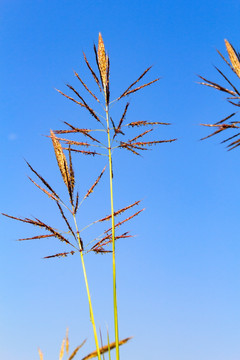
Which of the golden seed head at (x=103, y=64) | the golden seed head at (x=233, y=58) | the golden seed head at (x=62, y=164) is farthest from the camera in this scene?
the golden seed head at (x=103, y=64)

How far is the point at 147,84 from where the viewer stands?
3143 millimetres

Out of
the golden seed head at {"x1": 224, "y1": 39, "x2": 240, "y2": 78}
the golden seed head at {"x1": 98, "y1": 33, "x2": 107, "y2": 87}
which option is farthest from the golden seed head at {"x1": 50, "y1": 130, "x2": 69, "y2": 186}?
the golden seed head at {"x1": 224, "y1": 39, "x2": 240, "y2": 78}

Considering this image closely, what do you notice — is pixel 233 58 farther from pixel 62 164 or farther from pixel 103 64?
pixel 62 164

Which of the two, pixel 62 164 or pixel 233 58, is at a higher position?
pixel 233 58

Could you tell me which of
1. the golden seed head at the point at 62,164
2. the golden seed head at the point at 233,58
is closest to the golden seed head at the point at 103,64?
the golden seed head at the point at 62,164

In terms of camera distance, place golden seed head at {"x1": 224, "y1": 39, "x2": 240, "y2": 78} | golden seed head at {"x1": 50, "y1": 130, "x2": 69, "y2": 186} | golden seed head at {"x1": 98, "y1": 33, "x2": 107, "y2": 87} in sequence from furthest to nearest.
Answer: golden seed head at {"x1": 98, "y1": 33, "x2": 107, "y2": 87}
golden seed head at {"x1": 224, "y1": 39, "x2": 240, "y2": 78}
golden seed head at {"x1": 50, "y1": 130, "x2": 69, "y2": 186}

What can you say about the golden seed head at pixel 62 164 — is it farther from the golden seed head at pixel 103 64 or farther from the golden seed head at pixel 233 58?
the golden seed head at pixel 233 58

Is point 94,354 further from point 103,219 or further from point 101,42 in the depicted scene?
point 101,42

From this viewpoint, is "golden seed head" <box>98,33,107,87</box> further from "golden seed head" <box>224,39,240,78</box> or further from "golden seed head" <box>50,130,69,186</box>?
"golden seed head" <box>224,39,240,78</box>

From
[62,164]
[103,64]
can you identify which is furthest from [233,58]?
[62,164]

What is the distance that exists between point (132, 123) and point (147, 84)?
1.19ft

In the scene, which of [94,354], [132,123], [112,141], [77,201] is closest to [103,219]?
[77,201]

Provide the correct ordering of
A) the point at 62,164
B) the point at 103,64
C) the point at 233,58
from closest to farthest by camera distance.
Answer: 1. the point at 62,164
2. the point at 233,58
3. the point at 103,64

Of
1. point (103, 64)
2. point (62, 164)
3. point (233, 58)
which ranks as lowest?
point (62, 164)
